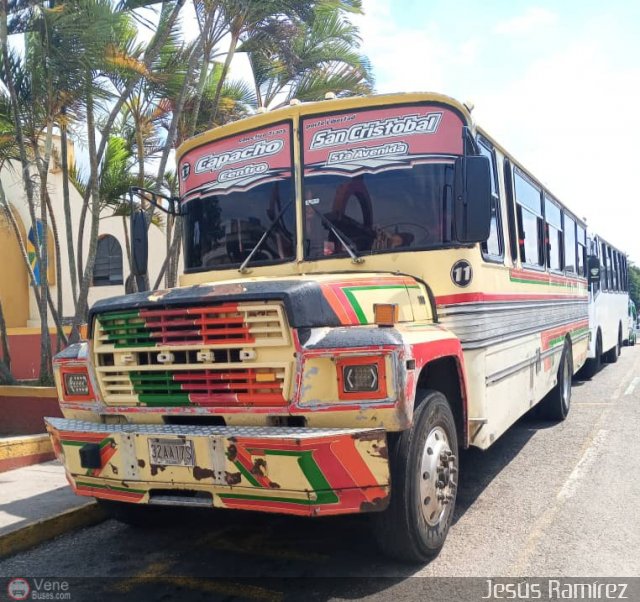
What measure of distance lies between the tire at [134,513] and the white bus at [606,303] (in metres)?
8.72

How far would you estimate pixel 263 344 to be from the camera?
11.8ft

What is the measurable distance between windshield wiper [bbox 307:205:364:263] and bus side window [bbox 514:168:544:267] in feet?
7.36

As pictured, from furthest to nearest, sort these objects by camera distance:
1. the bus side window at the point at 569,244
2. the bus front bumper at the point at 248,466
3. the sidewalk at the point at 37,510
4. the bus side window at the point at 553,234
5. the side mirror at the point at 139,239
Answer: the bus side window at the point at 569,244, the bus side window at the point at 553,234, the side mirror at the point at 139,239, the sidewalk at the point at 37,510, the bus front bumper at the point at 248,466

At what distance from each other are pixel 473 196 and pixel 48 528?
372 cm

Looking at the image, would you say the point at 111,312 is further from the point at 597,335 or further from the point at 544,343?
the point at 597,335

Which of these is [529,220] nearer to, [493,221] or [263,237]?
[493,221]

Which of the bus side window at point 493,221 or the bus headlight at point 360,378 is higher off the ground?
the bus side window at point 493,221

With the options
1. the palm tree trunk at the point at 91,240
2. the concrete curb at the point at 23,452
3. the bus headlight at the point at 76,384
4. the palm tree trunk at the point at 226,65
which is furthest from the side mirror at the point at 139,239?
the palm tree trunk at the point at 226,65

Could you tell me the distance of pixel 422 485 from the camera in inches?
154

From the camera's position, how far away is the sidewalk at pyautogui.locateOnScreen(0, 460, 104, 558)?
15.4ft

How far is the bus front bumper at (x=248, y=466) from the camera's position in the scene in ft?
11.1

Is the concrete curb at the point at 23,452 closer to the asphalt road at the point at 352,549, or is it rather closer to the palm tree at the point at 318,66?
the asphalt road at the point at 352,549
